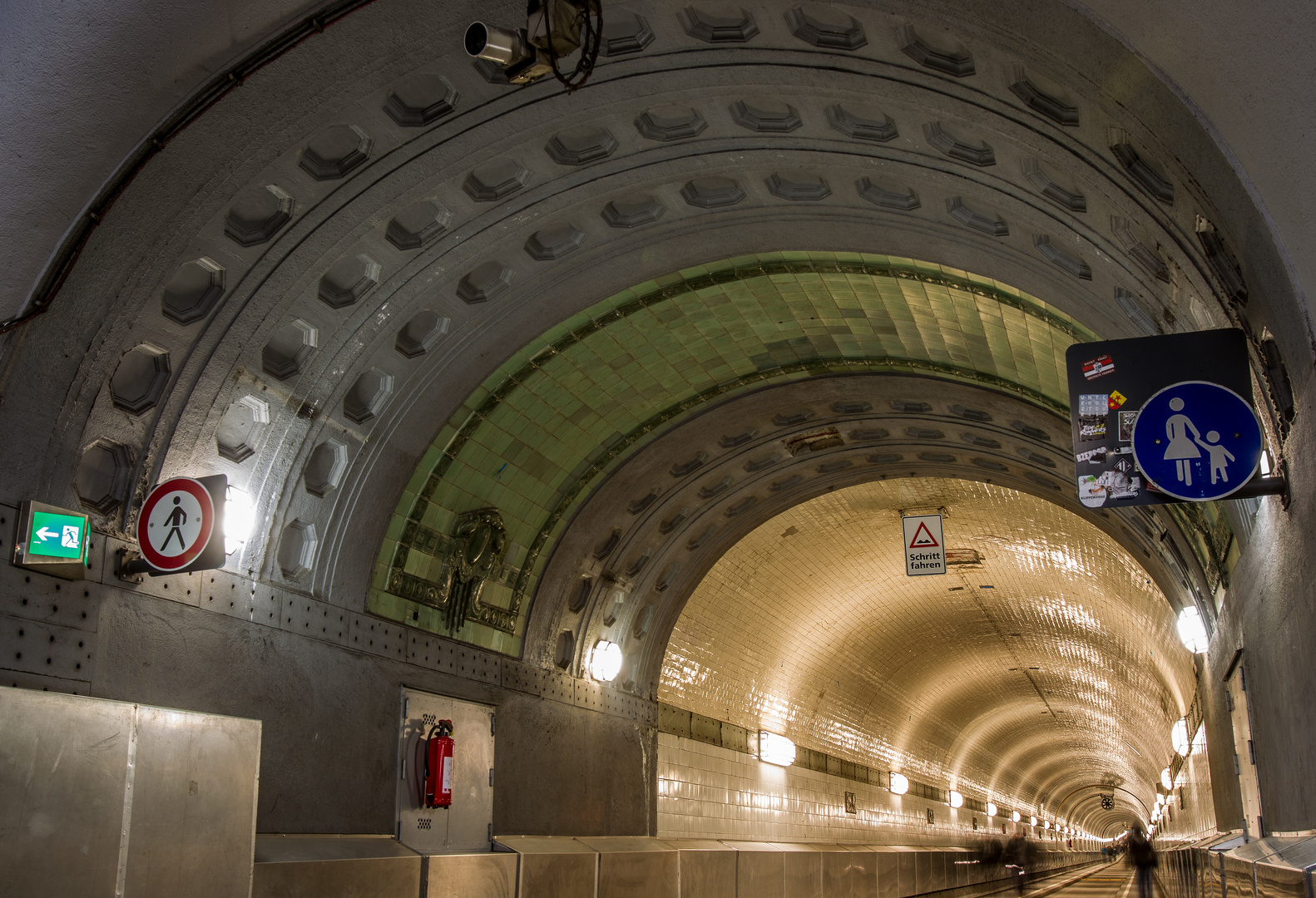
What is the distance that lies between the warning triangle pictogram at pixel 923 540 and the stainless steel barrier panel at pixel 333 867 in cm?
944

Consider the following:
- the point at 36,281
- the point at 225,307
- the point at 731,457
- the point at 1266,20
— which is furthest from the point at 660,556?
the point at 1266,20

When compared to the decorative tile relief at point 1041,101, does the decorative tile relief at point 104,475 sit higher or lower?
lower

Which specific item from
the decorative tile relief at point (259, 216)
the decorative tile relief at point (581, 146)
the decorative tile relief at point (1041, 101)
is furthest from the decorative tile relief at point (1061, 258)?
the decorative tile relief at point (259, 216)

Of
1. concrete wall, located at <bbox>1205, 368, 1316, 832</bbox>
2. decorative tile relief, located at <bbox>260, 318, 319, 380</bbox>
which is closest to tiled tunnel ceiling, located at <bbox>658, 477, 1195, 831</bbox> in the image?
concrete wall, located at <bbox>1205, 368, 1316, 832</bbox>

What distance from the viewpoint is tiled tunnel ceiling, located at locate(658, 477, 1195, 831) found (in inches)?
681

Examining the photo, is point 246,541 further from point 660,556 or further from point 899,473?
point 899,473

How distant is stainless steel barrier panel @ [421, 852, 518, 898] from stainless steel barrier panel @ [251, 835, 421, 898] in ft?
0.77

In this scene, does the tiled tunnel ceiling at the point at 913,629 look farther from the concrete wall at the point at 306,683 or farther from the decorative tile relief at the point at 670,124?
the decorative tile relief at the point at 670,124

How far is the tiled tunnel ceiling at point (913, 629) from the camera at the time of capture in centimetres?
1730

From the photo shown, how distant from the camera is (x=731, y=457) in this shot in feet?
47.8

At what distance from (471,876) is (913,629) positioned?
1556 cm

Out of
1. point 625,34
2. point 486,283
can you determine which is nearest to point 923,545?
point 486,283

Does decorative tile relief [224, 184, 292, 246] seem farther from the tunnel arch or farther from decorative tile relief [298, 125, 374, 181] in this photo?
decorative tile relief [298, 125, 374, 181]

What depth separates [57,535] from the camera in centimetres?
709
